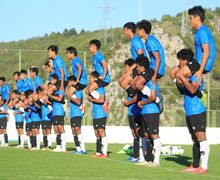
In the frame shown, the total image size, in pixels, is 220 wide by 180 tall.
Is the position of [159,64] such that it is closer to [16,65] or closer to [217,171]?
[217,171]

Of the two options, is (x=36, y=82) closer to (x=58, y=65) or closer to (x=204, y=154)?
(x=58, y=65)

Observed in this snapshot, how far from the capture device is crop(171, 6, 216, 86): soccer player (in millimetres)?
11438

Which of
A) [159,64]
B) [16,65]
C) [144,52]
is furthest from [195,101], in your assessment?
[16,65]

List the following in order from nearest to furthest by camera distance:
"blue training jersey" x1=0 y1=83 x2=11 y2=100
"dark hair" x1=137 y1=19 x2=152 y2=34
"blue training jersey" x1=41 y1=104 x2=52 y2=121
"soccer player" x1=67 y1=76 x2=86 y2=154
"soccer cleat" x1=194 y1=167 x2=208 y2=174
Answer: "soccer cleat" x1=194 y1=167 x2=208 y2=174 < "dark hair" x1=137 y1=19 x2=152 y2=34 < "soccer player" x1=67 y1=76 x2=86 y2=154 < "blue training jersey" x1=41 y1=104 x2=52 y2=121 < "blue training jersey" x1=0 y1=83 x2=11 y2=100

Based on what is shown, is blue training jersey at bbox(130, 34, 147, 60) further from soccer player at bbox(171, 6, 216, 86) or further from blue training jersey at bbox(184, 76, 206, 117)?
blue training jersey at bbox(184, 76, 206, 117)

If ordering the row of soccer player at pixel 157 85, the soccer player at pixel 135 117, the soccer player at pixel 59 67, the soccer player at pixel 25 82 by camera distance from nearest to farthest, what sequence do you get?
the row of soccer player at pixel 157 85
the soccer player at pixel 135 117
the soccer player at pixel 59 67
the soccer player at pixel 25 82

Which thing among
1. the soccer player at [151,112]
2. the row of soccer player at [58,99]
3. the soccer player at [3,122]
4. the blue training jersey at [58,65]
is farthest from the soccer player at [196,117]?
the soccer player at [3,122]

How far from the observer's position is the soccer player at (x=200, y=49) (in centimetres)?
1144

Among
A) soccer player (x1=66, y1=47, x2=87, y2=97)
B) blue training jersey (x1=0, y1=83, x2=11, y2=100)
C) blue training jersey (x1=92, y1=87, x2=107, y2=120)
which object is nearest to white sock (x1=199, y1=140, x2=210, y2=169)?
blue training jersey (x1=92, y1=87, x2=107, y2=120)

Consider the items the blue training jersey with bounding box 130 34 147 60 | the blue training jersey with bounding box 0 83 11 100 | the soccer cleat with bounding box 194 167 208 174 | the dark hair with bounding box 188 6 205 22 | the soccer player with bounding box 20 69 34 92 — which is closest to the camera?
the soccer cleat with bounding box 194 167 208 174

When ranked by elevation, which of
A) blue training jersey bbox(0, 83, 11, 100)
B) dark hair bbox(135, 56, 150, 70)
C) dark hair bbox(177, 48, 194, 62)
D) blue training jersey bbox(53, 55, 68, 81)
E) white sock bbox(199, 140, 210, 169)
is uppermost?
blue training jersey bbox(53, 55, 68, 81)

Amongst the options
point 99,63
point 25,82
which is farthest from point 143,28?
point 25,82

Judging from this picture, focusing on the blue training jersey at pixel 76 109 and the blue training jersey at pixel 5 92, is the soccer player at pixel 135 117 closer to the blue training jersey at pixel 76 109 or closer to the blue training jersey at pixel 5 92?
the blue training jersey at pixel 76 109

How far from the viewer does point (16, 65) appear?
35.0 meters
